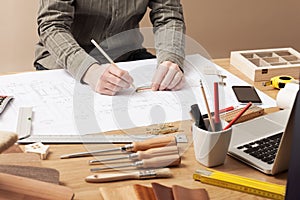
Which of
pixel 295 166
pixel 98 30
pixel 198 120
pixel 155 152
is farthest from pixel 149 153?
pixel 98 30

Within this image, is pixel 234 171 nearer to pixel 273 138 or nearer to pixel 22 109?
pixel 273 138

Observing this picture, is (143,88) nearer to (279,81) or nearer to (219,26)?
(279,81)

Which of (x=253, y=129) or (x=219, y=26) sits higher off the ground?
(x=253, y=129)

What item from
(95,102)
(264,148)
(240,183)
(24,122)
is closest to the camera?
(240,183)

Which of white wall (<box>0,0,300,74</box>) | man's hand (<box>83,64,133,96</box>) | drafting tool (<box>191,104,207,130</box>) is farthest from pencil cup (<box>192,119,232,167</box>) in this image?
white wall (<box>0,0,300,74</box>)

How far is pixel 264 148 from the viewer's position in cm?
109

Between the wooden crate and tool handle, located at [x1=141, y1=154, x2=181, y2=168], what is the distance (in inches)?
21.5

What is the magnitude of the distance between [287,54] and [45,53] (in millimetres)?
779

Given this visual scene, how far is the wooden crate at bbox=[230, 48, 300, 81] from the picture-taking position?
150 centimetres

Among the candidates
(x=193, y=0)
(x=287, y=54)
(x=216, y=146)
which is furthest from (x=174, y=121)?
(x=193, y=0)

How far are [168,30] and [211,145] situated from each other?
757 millimetres

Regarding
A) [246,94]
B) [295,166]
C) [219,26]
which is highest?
[295,166]

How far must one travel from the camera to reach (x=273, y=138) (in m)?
1.13

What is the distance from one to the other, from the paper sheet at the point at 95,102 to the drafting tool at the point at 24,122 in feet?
0.04
